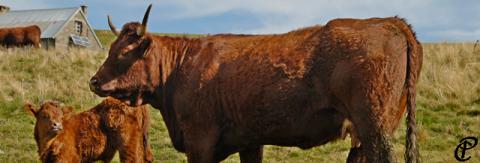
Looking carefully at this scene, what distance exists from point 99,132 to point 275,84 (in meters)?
5.56

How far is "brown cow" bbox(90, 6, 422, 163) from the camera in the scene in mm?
4770

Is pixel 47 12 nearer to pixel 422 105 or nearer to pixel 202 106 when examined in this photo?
pixel 422 105

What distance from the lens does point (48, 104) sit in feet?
31.8

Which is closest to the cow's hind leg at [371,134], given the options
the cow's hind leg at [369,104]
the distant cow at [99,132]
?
the cow's hind leg at [369,104]

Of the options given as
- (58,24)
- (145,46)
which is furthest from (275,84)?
(58,24)

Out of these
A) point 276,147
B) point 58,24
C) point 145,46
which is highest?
point 58,24

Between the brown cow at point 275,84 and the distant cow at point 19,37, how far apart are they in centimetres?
2761

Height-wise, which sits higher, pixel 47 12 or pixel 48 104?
pixel 47 12

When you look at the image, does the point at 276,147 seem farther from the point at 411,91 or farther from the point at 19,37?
the point at 19,37

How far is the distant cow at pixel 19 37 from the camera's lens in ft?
105

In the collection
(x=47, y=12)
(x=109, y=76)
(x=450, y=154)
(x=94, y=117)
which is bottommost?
(x=450, y=154)

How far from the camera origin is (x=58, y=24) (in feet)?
185

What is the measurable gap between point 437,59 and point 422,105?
402cm

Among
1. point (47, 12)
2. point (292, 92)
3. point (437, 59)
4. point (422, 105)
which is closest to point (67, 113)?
point (292, 92)
